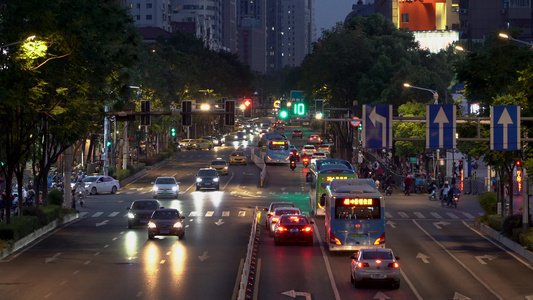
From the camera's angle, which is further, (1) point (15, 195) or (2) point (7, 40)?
(1) point (15, 195)

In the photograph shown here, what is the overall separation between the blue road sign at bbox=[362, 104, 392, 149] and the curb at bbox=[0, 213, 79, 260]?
1569cm

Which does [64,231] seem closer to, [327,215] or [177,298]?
[327,215]

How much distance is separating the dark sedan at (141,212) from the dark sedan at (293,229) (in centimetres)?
973

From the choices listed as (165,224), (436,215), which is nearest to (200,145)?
(436,215)

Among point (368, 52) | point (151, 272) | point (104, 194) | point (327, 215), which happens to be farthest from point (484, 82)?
point (368, 52)

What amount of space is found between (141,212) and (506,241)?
61.6 ft

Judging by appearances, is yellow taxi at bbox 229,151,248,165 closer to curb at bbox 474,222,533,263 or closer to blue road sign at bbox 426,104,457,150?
curb at bbox 474,222,533,263

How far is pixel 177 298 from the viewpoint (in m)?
27.4

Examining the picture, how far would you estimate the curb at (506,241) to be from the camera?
129ft

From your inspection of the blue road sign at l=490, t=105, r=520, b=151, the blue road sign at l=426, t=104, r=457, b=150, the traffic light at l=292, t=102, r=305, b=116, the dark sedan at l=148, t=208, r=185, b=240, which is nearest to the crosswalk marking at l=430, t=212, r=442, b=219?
the traffic light at l=292, t=102, r=305, b=116

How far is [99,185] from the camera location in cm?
7731

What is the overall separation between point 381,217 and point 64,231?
750 inches

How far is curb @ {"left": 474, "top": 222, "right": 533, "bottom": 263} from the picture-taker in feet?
129

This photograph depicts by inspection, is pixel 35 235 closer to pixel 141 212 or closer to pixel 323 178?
pixel 141 212
